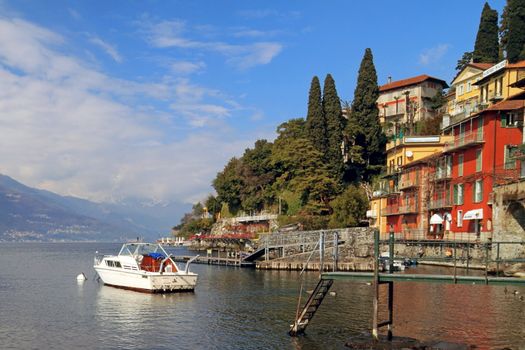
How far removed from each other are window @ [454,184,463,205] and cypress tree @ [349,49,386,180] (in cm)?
2938

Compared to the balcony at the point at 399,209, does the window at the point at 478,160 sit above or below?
above

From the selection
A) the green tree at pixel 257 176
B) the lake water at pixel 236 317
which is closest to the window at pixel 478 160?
the lake water at pixel 236 317

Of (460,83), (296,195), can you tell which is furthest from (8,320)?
(460,83)

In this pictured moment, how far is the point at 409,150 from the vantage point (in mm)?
74312

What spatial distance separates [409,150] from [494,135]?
20.1 metres

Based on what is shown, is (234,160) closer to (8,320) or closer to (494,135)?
(494,135)

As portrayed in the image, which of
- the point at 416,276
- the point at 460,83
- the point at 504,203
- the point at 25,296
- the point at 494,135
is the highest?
the point at 460,83

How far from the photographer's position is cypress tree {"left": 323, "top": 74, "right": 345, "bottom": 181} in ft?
290

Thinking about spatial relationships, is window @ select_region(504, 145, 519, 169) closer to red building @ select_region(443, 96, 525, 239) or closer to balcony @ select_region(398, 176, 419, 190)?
red building @ select_region(443, 96, 525, 239)

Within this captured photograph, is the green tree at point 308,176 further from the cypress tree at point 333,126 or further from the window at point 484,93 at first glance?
the window at point 484,93

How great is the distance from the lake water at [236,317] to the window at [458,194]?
16.8 meters

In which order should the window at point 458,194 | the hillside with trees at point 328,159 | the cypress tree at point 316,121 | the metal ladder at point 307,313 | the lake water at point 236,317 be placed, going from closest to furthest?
the lake water at point 236,317
the metal ladder at point 307,313
the window at point 458,194
the hillside with trees at point 328,159
the cypress tree at point 316,121

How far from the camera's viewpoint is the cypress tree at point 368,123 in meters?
90.9

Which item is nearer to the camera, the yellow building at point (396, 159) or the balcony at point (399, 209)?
the balcony at point (399, 209)
